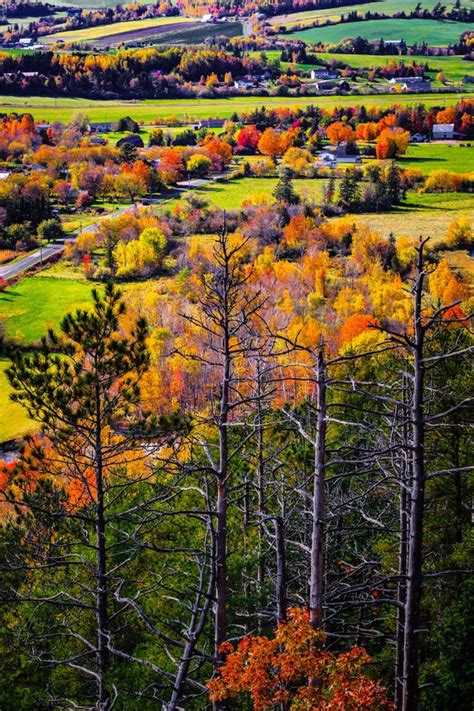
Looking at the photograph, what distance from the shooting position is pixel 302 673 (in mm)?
13023

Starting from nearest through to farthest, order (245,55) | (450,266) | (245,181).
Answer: (450,266)
(245,181)
(245,55)

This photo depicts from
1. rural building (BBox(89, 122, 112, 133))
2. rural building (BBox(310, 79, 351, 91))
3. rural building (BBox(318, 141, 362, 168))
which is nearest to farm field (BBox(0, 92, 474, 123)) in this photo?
rural building (BBox(89, 122, 112, 133))

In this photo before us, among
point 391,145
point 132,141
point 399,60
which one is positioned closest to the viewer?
point 391,145

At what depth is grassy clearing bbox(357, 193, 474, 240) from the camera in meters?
88.8

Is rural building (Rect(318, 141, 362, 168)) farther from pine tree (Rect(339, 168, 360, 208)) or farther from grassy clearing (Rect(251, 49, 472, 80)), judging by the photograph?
grassy clearing (Rect(251, 49, 472, 80))

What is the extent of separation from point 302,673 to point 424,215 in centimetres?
8765

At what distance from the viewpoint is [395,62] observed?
613 ft

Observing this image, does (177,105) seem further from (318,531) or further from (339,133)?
(318,531)

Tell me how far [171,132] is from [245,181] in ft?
104

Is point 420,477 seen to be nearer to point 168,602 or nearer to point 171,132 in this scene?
point 168,602

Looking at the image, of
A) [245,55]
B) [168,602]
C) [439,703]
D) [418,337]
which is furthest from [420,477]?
[245,55]

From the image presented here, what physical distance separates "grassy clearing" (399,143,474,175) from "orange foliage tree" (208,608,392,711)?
4230 inches

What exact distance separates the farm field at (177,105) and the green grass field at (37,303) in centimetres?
8204

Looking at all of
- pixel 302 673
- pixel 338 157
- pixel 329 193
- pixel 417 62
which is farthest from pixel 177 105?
pixel 302 673
